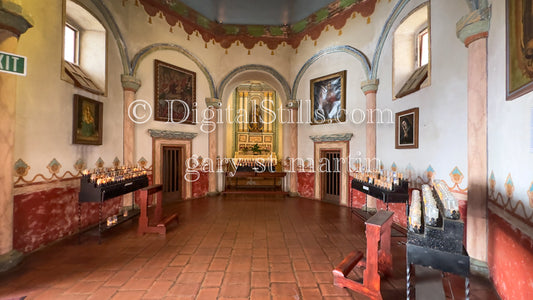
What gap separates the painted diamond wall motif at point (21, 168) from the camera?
13.0ft

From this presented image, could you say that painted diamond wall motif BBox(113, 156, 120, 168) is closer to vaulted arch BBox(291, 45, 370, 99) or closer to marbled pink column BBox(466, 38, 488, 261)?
vaulted arch BBox(291, 45, 370, 99)

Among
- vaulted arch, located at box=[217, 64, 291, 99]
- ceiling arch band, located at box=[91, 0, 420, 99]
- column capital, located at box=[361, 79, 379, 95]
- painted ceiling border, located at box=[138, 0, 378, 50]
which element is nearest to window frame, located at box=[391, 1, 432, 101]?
ceiling arch band, located at box=[91, 0, 420, 99]

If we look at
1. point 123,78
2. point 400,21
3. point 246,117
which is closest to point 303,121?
point 400,21

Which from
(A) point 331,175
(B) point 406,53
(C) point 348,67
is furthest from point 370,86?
(A) point 331,175

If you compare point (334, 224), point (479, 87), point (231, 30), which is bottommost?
point (334, 224)

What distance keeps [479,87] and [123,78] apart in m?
8.40

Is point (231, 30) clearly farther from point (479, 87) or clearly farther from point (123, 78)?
point (479, 87)

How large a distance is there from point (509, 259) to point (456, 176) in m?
1.70

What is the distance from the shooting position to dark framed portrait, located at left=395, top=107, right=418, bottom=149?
17.6 ft

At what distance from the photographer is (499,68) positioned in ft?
10.4

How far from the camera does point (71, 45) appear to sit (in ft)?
19.8

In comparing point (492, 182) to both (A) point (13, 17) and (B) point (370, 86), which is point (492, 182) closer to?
(B) point (370, 86)

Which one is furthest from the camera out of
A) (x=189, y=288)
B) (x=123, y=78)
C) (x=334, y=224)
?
(x=123, y=78)

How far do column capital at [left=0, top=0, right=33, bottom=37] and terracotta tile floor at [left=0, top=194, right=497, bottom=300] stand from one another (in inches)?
148
